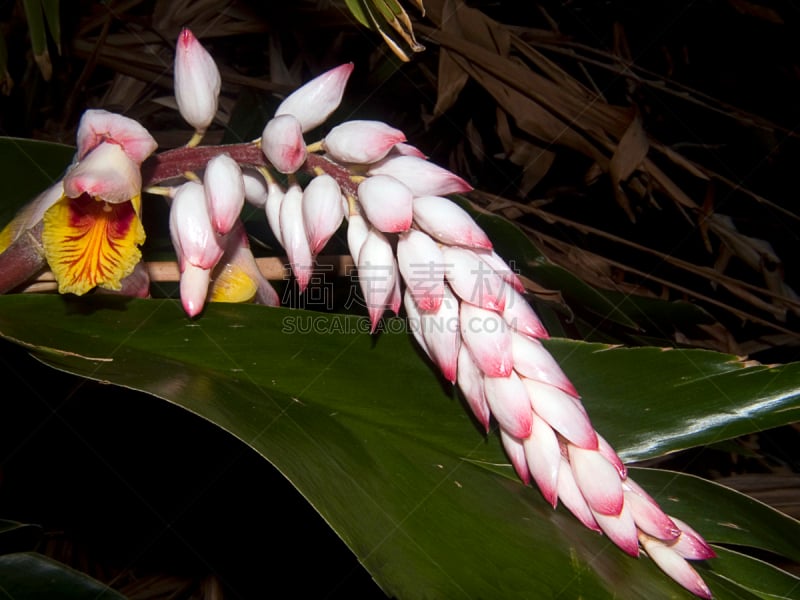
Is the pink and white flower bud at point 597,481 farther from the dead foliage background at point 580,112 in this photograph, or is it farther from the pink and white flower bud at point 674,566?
the dead foliage background at point 580,112

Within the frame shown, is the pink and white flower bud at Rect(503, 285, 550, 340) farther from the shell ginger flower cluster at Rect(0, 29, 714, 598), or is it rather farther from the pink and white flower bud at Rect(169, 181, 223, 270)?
the pink and white flower bud at Rect(169, 181, 223, 270)

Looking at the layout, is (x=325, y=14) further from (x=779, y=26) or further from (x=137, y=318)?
(x=779, y=26)

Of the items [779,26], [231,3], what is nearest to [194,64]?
→ [231,3]

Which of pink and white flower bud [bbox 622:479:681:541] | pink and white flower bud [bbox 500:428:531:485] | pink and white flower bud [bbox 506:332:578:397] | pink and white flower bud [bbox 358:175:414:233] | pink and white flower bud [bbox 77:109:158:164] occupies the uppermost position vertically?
pink and white flower bud [bbox 358:175:414:233]

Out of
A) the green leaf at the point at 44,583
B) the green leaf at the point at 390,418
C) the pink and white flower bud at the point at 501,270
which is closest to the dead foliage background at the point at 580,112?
the green leaf at the point at 390,418

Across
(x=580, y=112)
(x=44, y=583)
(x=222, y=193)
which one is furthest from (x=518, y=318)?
(x=580, y=112)

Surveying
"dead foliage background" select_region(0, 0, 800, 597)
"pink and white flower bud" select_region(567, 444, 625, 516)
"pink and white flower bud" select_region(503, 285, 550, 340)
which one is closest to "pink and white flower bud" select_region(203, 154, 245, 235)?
"pink and white flower bud" select_region(503, 285, 550, 340)
